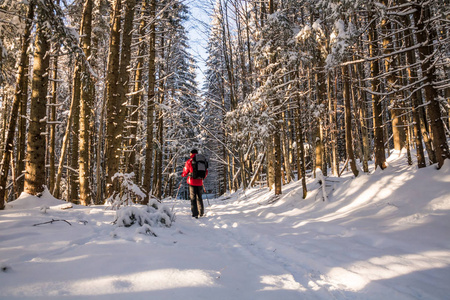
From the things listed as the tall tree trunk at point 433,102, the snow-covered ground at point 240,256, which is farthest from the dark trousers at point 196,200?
the tall tree trunk at point 433,102

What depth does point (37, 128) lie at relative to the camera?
557 cm

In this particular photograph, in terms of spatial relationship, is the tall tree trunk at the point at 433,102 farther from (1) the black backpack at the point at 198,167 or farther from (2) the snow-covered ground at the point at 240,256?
(1) the black backpack at the point at 198,167

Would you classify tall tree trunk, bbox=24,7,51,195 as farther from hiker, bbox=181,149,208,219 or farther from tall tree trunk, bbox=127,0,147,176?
hiker, bbox=181,149,208,219

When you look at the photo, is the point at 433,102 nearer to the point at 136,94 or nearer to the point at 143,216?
the point at 143,216

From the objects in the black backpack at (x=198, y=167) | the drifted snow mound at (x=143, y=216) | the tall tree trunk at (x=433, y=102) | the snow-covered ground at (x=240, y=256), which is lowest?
the snow-covered ground at (x=240, y=256)

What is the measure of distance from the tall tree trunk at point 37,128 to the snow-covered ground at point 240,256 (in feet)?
1.43

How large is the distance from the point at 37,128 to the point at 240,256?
18.0 feet

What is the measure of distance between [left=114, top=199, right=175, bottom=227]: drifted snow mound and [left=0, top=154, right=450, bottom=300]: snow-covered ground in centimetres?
14

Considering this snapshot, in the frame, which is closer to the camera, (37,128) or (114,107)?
(37,128)

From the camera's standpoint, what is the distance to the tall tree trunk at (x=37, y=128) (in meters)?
5.52

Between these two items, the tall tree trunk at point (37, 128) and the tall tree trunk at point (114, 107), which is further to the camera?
the tall tree trunk at point (114, 107)

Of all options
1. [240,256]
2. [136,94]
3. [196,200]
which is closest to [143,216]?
[240,256]

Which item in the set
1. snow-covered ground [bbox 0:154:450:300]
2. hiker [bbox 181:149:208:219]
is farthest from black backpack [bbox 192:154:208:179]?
snow-covered ground [bbox 0:154:450:300]

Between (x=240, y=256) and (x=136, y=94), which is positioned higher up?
(x=136, y=94)
